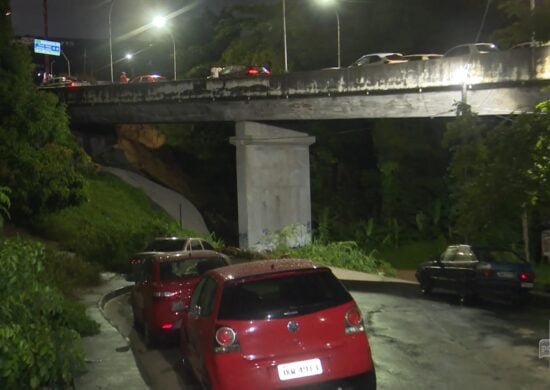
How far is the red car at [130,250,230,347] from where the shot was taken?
1048 centimetres

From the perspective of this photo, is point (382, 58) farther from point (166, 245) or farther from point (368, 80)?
point (166, 245)

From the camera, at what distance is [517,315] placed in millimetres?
13031

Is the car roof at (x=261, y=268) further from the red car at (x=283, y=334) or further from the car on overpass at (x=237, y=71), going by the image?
the car on overpass at (x=237, y=71)

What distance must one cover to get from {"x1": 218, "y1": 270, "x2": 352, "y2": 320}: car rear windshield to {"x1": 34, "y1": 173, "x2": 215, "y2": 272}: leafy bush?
48.4ft

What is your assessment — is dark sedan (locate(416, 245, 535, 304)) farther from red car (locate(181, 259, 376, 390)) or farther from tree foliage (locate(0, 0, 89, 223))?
tree foliage (locate(0, 0, 89, 223))

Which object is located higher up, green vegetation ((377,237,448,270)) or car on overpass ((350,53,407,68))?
car on overpass ((350,53,407,68))

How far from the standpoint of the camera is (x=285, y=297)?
6.72 m

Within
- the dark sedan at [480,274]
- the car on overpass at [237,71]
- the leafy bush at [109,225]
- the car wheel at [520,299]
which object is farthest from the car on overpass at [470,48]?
the car wheel at [520,299]

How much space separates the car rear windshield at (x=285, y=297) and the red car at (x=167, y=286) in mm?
3639

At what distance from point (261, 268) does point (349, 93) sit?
1968cm

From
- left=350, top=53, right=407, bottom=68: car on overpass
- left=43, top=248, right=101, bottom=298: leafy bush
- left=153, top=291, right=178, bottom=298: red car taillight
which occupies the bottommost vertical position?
left=43, top=248, right=101, bottom=298: leafy bush

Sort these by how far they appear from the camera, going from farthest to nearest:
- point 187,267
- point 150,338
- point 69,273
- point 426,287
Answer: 1. point 426,287
2. point 69,273
3. point 187,267
4. point 150,338

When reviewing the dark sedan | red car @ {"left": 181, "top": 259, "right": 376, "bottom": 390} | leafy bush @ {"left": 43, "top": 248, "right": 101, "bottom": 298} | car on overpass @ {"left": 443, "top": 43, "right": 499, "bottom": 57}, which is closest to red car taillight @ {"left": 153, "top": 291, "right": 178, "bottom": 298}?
red car @ {"left": 181, "top": 259, "right": 376, "bottom": 390}

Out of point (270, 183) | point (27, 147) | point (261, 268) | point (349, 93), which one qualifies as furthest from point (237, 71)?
point (261, 268)
